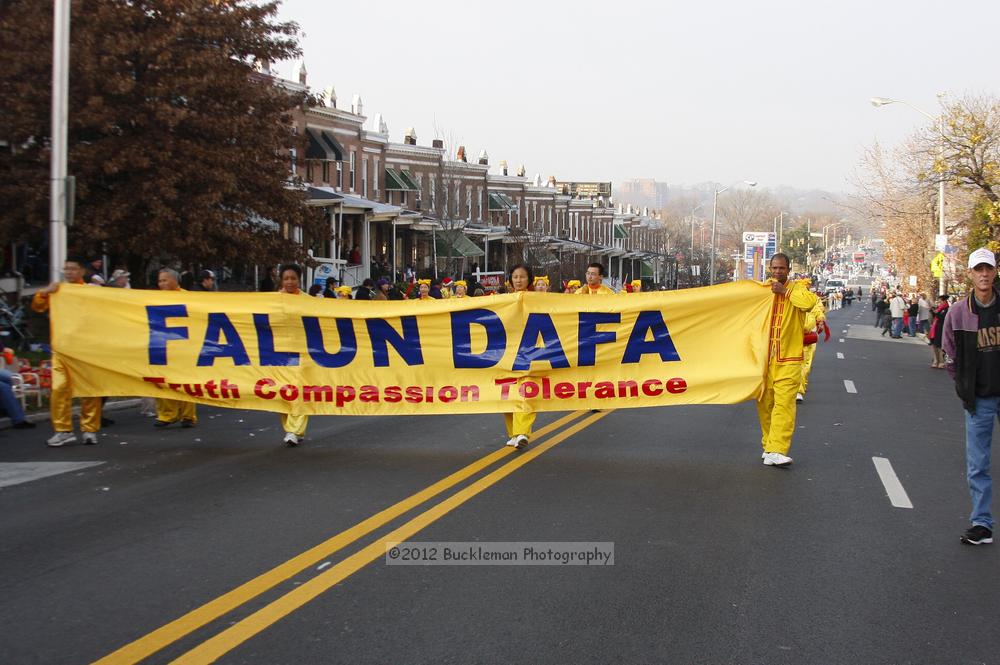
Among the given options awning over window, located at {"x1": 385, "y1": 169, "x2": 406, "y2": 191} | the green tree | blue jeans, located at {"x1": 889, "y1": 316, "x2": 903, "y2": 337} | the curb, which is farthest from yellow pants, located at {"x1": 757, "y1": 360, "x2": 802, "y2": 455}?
awning over window, located at {"x1": 385, "y1": 169, "x2": 406, "y2": 191}

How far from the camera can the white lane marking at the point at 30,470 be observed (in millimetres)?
8898

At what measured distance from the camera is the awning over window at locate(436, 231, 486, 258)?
4834cm

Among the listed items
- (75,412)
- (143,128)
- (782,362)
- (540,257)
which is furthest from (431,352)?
(540,257)

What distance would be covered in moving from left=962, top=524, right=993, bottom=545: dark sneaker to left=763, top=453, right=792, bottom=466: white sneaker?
2.58 metres

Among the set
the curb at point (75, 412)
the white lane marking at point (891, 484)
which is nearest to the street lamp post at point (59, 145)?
the curb at point (75, 412)

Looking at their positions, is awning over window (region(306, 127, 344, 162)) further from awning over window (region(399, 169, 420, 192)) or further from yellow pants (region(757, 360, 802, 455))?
yellow pants (region(757, 360, 802, 455))

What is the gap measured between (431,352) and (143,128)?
515 inches

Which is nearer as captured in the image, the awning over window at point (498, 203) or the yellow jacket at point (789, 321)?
the yellow jacket at point (789, 321)

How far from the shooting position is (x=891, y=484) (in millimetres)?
8992

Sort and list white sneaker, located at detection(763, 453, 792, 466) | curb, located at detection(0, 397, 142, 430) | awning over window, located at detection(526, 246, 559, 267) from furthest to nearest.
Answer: awning over window, located at detection(526, 246, 559, 267)
curb, located at detection(0, 397, 142, 430)
white sneaker, located at detection(763, 453, 792, 466)

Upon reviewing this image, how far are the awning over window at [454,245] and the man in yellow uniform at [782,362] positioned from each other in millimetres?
38384

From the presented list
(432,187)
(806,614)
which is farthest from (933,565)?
(432,187)

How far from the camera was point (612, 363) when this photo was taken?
10.4 metres

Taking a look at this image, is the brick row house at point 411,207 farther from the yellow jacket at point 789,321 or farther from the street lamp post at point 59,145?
the yellow jacket at point 789,321
